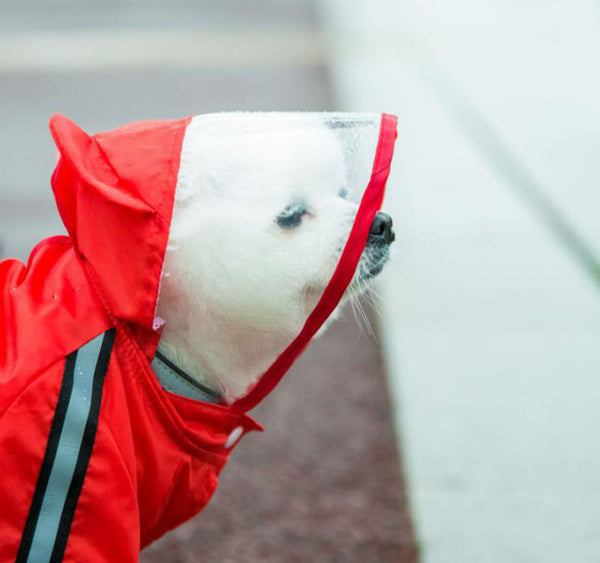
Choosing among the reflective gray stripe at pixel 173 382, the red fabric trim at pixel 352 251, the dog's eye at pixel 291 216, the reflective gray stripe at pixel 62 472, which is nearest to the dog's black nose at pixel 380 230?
the red fabric trim at pixel 352 251

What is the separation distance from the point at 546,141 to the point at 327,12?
448 cm

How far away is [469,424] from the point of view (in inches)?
119

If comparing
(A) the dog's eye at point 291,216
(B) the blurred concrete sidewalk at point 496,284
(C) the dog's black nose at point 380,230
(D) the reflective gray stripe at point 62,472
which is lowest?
(B) the blurred concrete sidewalk at point 496,284

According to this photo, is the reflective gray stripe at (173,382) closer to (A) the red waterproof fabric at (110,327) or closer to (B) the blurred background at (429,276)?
(A) the red waterproof fabric at (110,327)

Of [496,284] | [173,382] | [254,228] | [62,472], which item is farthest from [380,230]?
[496,284]

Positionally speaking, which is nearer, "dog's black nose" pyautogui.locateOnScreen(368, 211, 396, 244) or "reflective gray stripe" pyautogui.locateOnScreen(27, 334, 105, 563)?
"reflective gray stripe" pyautogui.locateOnScreen(27, 334, 105, 563)

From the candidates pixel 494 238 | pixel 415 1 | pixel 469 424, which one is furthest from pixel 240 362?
pixel 415 1

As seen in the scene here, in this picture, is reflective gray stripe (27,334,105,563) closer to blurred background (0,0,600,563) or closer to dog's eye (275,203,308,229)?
dog's eye (275,203,308,229)

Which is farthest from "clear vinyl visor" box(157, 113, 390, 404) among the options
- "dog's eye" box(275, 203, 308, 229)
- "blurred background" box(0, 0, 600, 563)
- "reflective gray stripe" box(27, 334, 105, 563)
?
"blurred background" box(0, 0, 600, 563)

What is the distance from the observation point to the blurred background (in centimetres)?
264

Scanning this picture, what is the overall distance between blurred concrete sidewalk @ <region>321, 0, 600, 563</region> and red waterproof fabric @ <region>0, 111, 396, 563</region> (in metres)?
1.01

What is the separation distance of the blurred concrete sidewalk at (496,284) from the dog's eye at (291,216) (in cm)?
113

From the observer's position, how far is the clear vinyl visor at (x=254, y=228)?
5.80 ft

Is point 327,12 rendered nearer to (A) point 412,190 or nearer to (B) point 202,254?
(A) point 412,190
